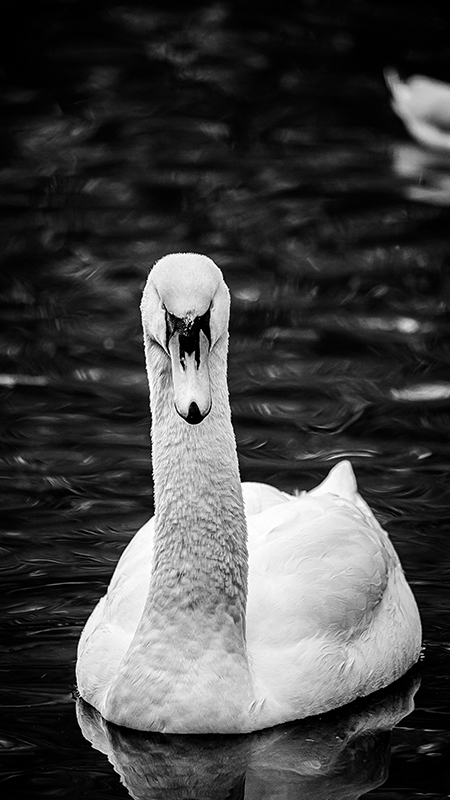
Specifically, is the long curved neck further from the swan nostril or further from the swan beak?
the swan nostril

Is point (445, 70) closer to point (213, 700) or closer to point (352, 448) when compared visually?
point (352, 448)

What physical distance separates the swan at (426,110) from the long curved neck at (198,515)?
410 inches

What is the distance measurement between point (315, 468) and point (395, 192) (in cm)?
598

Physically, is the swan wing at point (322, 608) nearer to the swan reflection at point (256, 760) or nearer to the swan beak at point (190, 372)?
the swan reflection at point (256, 760)

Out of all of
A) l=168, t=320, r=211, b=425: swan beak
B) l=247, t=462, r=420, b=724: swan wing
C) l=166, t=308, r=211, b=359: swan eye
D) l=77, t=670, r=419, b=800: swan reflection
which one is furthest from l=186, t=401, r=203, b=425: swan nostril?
l=77, t=670, r=419, b=800: swan reflection

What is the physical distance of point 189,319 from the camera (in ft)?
21.5

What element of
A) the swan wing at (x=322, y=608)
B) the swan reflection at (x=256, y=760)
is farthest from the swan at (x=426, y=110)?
the swan reflection at (x=256, y=760)

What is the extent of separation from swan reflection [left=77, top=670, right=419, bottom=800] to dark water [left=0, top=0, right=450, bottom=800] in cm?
1

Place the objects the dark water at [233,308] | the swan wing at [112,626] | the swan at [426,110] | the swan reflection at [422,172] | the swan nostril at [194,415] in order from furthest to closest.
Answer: the swan at [426,110], the swan reflection at [422,172], the swan wing at [112,626], the dark water at [233,308], the swan nostril at [194,415]

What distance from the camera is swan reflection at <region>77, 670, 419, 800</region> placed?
6809 millimetres

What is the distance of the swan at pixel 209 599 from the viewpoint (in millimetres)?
6742

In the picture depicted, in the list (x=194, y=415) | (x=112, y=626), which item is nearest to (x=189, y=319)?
(x=194, y=415)

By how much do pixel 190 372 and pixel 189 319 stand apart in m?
0.23

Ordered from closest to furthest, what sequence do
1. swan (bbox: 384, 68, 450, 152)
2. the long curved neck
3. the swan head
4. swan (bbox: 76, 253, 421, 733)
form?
the swan head < swan (bbox: 76, 253, 421, 733) < the long curved neck < swan (bbox: 384, 68, 450, 152)
